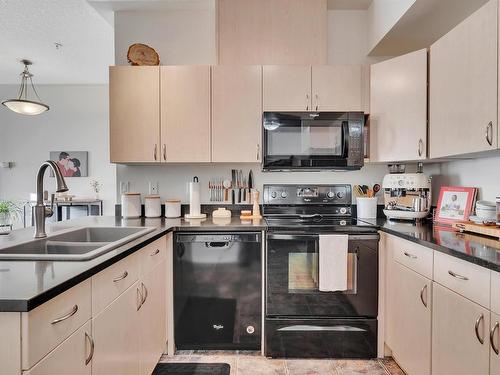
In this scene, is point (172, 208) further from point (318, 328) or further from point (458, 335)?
point (458, 335)

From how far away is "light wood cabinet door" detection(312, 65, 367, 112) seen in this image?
240cm

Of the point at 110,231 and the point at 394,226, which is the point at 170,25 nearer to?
the point at 110,231

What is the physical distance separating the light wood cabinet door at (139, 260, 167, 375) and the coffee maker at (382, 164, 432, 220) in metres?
1.71

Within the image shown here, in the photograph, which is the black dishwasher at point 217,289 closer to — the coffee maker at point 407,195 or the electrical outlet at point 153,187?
the electrical outlet at point 153,187

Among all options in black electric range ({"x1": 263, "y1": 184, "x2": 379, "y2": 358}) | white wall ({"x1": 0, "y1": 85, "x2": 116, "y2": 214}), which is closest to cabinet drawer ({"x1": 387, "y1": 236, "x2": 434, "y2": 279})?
black electric range ({"x1": 263, "y1": 184, "x2": 379, "y2": 358})

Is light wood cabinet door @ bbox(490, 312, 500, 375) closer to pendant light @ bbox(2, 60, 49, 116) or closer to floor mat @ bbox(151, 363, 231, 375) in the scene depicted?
floor mat @ bbox(151, 363, 231, 375)

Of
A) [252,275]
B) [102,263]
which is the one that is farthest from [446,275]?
[102,263]

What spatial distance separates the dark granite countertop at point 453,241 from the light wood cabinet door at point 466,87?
451 millimetres


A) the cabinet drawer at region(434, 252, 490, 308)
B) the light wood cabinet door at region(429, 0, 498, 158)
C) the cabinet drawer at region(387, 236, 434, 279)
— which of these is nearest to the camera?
the cabinet drawer at region(434, 252, 490, 308)

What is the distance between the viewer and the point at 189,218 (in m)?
2.46

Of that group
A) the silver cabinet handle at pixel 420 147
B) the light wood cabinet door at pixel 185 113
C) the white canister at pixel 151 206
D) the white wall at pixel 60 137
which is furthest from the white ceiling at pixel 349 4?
the white wall at pixel 60 137

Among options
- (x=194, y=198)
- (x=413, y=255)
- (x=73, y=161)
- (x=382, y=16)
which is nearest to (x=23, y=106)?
(x=73, y=161)

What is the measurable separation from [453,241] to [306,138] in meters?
1.16

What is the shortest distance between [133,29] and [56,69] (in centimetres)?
227
